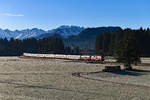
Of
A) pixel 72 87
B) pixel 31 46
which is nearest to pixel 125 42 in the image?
pixel 72 87

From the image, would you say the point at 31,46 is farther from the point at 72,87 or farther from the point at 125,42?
the point at 72,87

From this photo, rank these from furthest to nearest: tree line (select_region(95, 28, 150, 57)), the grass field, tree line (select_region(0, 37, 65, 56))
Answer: tree line (select_region(0, 37, 65, 56))
tree line (select_region(95, 28, 150, 57))
the grass field

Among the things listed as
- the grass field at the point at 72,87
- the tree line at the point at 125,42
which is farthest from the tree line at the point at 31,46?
the grass field at the point at 72,87

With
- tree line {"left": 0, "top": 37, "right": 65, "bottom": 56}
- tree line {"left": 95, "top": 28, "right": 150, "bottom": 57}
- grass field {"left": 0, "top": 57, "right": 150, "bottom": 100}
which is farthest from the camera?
tree line {"left": 0, "top": 37, "right": 65, "bottom": 56}

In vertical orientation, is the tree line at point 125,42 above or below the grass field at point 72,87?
above

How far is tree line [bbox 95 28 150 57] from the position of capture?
4888 cm

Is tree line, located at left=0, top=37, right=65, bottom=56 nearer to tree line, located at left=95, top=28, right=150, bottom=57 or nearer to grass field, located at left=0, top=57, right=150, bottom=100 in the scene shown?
tree line, located at left=95, top=28, right=150, bottom=57

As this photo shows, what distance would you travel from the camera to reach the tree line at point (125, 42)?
48.9 m

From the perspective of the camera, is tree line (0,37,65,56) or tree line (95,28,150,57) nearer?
tree line (95,28,150,57)

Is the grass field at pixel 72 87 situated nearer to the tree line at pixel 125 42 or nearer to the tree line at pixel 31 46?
the tree line at pixel 125 42

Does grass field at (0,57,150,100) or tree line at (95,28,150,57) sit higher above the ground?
tree line at (95,28,150,57)

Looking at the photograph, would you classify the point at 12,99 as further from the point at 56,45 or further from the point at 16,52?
the point at 16,52

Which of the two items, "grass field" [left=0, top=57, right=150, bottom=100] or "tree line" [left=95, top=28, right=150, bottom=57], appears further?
"tree line" [left=95, top=28, right=150, bottom=57]

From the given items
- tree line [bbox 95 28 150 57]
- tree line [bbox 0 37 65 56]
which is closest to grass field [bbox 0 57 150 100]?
tree line [bbox 95 28 150 57]
